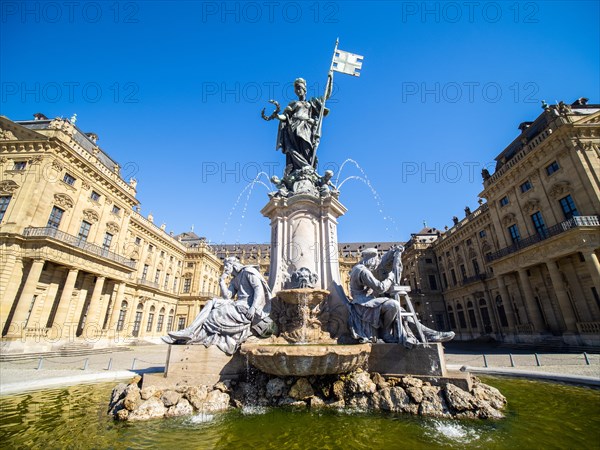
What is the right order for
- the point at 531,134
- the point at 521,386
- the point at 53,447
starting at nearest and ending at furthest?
the point at 53,447
the point at 521,386
the point at 531,134

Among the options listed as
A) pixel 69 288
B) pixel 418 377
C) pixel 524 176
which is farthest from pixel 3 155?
pixel 524 176

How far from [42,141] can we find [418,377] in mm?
33020

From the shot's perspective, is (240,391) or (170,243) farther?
(170,243)

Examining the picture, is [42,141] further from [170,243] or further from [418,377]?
[418,377]

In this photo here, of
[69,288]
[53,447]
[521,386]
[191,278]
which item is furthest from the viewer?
[191,278]

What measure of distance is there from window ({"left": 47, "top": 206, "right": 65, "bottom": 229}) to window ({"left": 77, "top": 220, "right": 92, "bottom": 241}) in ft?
7.45

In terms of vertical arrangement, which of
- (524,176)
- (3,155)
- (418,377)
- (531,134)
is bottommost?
(418,377)

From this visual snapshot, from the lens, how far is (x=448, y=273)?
4134 centimetres

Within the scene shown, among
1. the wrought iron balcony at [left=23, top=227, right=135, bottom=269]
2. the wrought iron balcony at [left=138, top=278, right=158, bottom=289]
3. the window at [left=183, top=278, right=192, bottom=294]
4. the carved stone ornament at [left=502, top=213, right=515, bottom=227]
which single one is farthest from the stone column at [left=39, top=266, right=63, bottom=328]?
the carved stone ornament at [left=502, top=213, right=515, bottom=227]

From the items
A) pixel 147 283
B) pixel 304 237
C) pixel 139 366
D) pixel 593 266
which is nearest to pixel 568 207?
pixel 593 266

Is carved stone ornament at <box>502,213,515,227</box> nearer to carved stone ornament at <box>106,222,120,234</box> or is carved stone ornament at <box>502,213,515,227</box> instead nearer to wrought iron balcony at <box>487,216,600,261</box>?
wrought iron balcony at <box>487,216,600,261</box>

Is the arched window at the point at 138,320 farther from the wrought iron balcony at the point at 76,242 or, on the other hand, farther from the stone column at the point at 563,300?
the stone column at the point at 563,300

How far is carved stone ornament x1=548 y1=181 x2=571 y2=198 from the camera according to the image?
2073cm

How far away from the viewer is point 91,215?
92.6 ft
